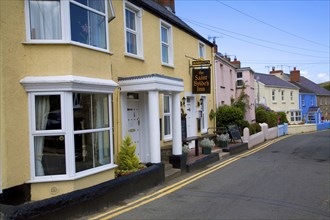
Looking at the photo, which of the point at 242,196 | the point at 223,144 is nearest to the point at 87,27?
the point at 242,196

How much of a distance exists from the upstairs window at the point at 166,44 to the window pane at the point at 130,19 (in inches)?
102

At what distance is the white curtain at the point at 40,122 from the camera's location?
711 cm

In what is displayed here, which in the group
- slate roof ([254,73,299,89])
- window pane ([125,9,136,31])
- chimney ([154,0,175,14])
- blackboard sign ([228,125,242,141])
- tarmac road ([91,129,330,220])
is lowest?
tarmac road ([91,129,330,220])

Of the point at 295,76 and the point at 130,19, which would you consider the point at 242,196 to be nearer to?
the point at 130,19

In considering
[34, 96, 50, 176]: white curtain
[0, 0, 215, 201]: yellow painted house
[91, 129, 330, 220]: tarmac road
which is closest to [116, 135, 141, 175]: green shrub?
[0, 0, 215, 201]: yellow painted house

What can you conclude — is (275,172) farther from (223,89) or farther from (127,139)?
(223,89)

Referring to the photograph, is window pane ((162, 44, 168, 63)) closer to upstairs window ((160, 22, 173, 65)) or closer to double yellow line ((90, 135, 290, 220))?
upstairs window ((160, 22, 173, 65))

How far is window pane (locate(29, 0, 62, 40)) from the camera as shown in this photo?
7.21m

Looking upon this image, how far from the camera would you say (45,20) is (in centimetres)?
729

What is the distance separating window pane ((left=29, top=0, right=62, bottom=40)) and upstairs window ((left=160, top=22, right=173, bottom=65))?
294 inches

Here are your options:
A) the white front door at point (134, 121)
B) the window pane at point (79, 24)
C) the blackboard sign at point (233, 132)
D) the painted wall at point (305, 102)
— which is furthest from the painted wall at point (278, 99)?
the window pane at point (79, 24)

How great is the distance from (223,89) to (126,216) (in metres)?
17.5

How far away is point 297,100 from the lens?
5506 cm

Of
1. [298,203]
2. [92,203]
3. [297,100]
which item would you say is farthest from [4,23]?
[297,100]
